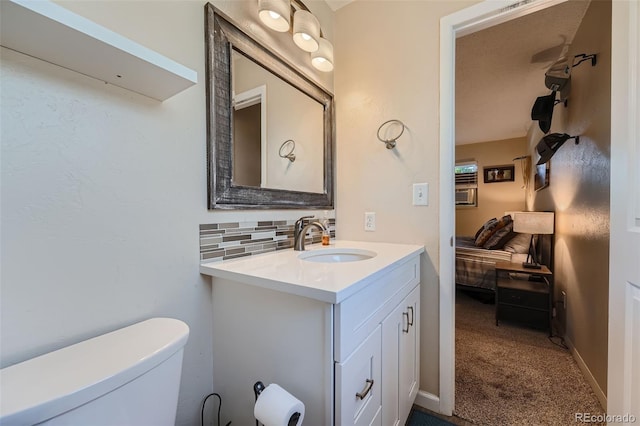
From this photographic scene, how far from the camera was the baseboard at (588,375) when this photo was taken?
4.61 ft

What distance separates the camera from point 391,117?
60.1 inches

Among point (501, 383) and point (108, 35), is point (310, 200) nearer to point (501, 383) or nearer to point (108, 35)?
point (108, 35)

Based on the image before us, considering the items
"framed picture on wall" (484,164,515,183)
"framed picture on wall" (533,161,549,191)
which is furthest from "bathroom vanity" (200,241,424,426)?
"framed picture on wall" (484,164,515,183)

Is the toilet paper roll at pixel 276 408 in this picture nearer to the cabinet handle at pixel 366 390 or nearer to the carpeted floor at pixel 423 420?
the cabinet handle at pixel 366 390

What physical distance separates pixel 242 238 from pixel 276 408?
26.1 inches

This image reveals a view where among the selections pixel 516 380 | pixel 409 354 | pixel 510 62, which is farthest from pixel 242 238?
pixel 510 62

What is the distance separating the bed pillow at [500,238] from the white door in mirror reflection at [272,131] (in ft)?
8.83

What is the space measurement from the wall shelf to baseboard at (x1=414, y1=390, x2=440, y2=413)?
5.88 feet

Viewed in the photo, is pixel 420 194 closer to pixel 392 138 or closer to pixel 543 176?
pixel 392 138

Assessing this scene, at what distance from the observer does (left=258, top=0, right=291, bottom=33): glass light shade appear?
112 cm

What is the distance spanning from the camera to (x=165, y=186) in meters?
0.87

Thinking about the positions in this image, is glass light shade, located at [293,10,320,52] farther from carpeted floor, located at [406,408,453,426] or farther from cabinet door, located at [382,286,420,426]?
carpeted floor, located at [406,408,453,426]

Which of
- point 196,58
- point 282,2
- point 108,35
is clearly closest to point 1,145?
point 108,35

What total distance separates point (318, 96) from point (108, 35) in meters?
1.17
